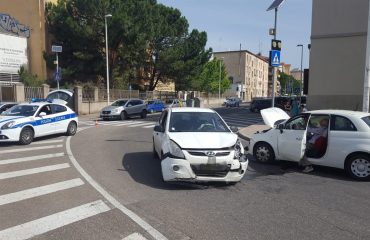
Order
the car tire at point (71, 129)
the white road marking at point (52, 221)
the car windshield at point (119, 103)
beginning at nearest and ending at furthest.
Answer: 1. the white road marking at point (52, 221)
2. the car tire at point (71, 129)
3. the car windshield at point (119, 103)

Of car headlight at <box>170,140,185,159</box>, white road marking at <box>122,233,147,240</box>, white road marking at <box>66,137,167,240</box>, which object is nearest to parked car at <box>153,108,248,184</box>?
car headlight at <box>170,140,185,159</box>

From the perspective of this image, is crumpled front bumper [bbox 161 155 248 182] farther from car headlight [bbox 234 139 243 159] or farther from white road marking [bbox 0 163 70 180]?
white road marking [bbox 0 163 70 180]

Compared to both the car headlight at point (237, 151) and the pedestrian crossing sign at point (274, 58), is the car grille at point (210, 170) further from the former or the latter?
the pedestrian crossing sign at point (274, 58)

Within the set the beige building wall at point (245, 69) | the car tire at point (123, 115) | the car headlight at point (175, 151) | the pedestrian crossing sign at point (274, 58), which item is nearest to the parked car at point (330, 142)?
the car headlight at point (175, 151)

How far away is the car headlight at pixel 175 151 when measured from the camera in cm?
729

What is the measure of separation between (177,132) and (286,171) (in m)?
3.07

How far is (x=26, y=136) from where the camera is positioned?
13.9 meters

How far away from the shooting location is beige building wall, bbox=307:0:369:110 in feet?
77.4

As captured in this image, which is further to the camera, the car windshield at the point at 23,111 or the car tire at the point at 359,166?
the car windshield at the point at 23,111

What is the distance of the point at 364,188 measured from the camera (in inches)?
305

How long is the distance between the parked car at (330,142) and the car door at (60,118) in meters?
9.18

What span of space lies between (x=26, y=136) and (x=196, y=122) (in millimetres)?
7869

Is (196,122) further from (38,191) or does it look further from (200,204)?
(38,191)

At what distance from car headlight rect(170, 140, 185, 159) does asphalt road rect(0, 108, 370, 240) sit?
0.64 m
